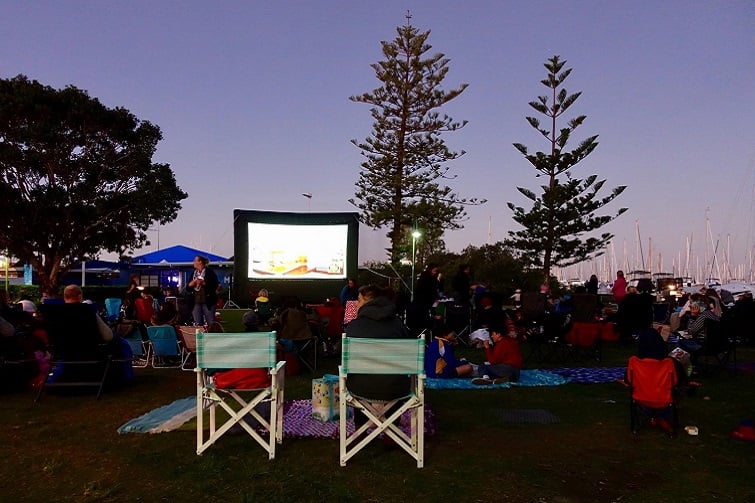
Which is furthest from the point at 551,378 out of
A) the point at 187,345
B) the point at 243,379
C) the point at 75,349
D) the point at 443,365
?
the point at 75,349

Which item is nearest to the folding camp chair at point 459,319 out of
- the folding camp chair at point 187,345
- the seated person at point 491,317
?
the seated person at point 491,317

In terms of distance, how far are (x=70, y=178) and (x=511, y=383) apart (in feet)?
56.0

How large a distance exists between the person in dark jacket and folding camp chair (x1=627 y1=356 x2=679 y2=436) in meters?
1.70

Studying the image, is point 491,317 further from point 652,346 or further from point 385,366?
point 385,366

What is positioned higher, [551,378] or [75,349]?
[75,349]

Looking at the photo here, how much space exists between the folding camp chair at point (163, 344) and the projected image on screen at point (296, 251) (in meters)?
7.38

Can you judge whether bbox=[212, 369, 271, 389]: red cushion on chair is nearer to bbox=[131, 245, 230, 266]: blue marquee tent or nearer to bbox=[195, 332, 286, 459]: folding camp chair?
bbox=[195, 332, 286, 459]: folding camp chair

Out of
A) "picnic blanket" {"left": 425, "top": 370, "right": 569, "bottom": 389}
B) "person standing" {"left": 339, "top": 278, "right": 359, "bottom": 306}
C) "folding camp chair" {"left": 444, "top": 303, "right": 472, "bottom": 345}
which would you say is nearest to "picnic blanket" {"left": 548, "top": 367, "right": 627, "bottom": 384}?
"picnic blanket" {"left": 425, "top": 370, "right": 569, "bottom": 389}

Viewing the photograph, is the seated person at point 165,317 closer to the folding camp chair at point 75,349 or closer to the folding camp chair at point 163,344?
the folding camp chair at point 163,344

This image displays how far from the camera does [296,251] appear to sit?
14820 mm

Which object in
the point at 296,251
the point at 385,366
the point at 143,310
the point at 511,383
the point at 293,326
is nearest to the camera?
the point at 385,366

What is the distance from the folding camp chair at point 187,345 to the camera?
6520 mm

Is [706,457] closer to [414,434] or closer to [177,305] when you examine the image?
[414,434]

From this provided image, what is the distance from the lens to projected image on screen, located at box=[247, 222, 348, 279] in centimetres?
1469
